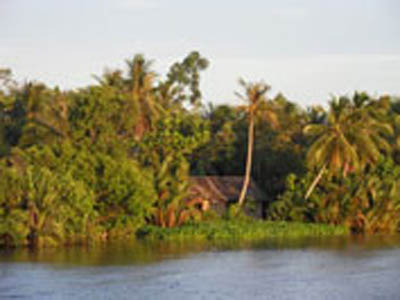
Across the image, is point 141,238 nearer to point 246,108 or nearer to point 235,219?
point 235,219

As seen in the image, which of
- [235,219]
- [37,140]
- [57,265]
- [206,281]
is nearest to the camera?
[206,281]

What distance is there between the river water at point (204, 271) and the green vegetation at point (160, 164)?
229cm

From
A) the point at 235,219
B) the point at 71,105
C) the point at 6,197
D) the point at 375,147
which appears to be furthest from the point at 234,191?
the point at 6,197

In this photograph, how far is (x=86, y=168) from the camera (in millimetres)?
36781

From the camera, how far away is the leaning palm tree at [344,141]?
4322 cm

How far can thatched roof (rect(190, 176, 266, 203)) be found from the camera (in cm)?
4540

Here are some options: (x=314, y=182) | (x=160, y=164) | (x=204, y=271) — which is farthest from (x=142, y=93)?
(x=204, y=271)

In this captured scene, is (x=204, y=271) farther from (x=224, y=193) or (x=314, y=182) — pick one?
(x=224, y=193)

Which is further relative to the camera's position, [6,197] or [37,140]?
[37,140]

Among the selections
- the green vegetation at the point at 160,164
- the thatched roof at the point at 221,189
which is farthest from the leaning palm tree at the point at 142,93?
the thatched roof at the point at 221,189

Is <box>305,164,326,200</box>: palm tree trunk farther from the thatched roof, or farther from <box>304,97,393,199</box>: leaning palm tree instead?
the thatched roof

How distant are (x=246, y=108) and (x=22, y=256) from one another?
17448mm

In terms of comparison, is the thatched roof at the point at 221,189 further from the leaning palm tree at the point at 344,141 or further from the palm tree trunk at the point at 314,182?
the leaning palm tree at the point at 344,141

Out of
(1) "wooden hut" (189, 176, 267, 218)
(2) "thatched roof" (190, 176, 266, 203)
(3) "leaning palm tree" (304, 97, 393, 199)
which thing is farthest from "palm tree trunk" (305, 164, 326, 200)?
(2) "thatched roof" (190, 176, 266, 203)
